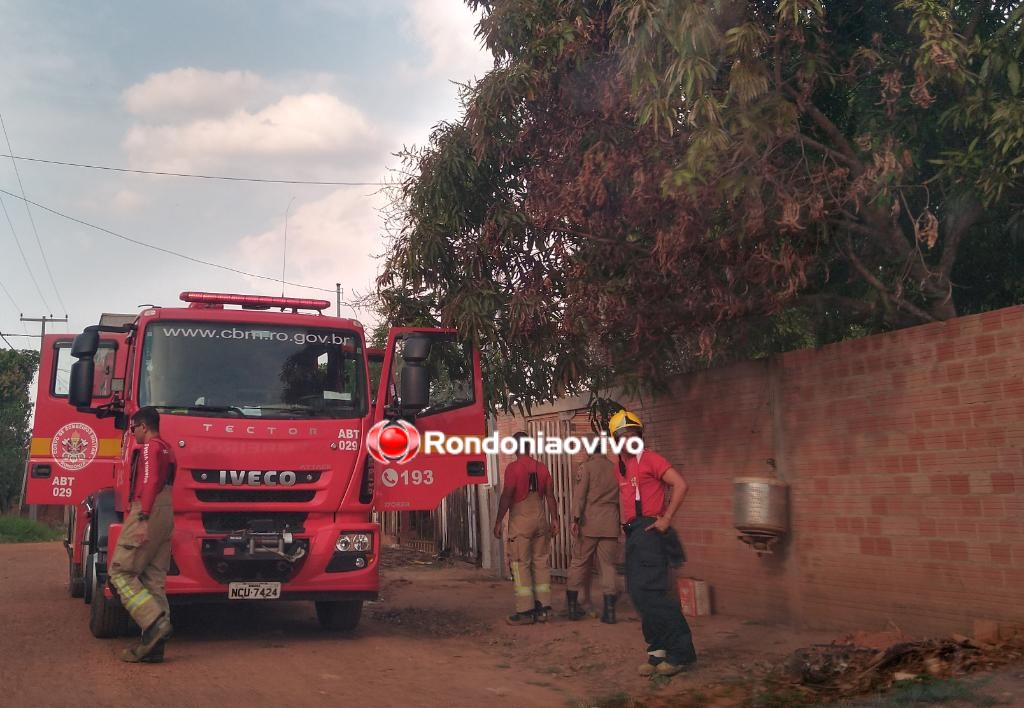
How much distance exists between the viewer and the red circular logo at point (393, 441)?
940 cm

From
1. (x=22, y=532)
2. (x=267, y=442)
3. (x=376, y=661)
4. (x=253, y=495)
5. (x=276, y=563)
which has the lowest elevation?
(x=376, y=661)

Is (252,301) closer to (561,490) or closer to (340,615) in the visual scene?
(340,615)

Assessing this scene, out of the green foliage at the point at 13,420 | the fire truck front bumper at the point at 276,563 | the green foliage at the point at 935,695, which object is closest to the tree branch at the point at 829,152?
the green foliage at the point at 935,695

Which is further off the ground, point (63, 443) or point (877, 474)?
point (63, 443)

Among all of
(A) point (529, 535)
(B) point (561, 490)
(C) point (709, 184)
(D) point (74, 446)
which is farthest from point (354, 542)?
(B) point (561, 490)

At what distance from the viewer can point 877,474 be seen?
324 inches

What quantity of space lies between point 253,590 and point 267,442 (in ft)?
4.07

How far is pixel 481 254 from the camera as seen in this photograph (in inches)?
400

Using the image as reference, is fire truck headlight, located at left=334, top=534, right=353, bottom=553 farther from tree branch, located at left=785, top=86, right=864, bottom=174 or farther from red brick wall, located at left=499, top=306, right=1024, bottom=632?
tree branch, located at left=785, top=86, right=864, bottom=174

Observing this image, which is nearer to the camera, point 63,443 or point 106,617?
point 106,617

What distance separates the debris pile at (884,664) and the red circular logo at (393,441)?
4.06 meters

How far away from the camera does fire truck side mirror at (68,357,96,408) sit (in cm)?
906

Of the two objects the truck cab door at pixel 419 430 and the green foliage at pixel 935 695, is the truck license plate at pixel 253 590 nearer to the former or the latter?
the truck cab door at pixel 419 430

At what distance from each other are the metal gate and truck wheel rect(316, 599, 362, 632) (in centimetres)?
394
